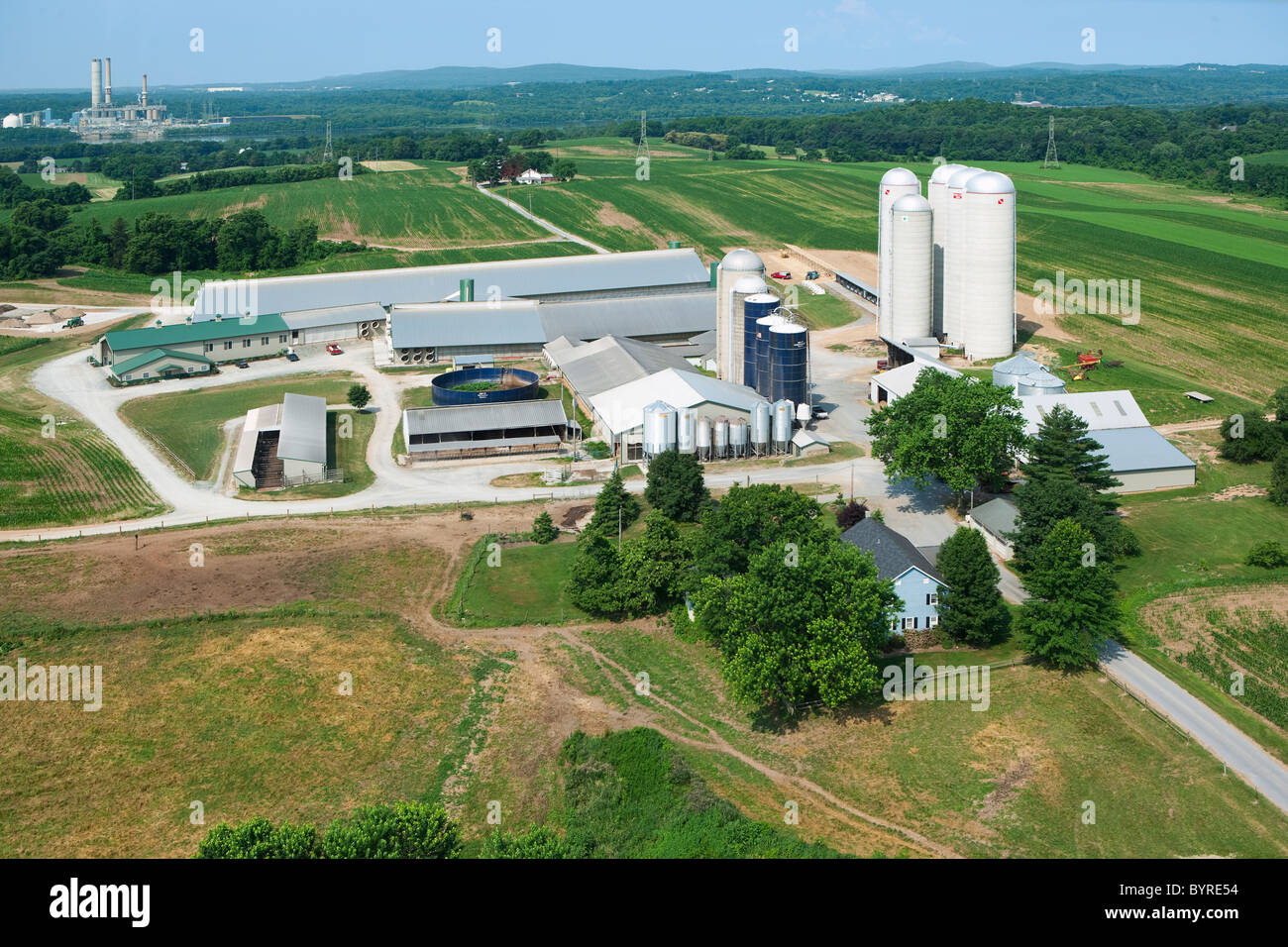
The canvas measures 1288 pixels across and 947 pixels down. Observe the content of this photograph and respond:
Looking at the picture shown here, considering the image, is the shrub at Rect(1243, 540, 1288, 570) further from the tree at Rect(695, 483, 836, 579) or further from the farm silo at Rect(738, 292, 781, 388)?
the farm silo at Rect(738, 292, 781, 388)

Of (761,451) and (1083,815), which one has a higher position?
(761,451)

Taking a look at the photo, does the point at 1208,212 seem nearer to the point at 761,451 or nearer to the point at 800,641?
the point at 761,451

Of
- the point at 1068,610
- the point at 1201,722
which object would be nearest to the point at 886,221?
the point at 1068,610

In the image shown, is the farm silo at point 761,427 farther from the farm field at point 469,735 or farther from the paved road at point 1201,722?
the paved road at point 1201,722

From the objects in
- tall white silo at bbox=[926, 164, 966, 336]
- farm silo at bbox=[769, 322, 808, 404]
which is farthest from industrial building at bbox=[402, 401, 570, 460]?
tall white silo at bbox=[926, 164, 966, 336]

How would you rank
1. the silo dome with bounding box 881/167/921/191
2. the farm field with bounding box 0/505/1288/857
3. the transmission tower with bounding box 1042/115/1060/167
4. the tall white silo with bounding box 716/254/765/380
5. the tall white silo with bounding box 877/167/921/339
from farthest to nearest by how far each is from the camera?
the transmission tower with bounding box 1042/115/1060/167 < the silo dome with bounding box 881/167/921/191 < the tall white silo with bounding box 877/167/921/339 < the tall white silo with bounding box 716/254/765/380 < the farm field with bounding box 0/505/1288/857

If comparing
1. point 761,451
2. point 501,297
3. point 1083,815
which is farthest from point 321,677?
point 501,297
